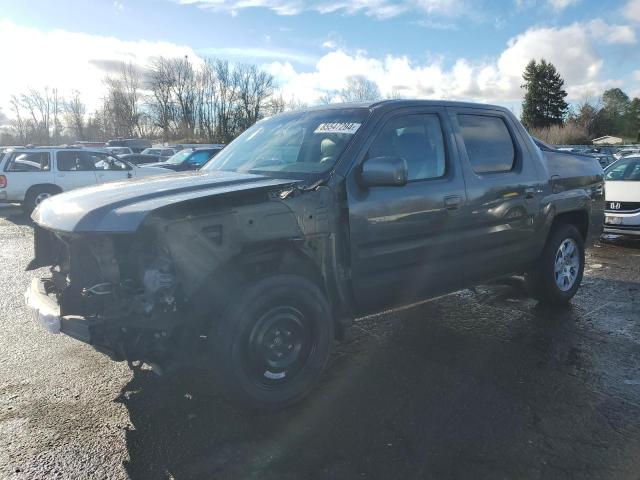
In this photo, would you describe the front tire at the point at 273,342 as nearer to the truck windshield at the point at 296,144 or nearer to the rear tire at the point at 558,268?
the truck windshield at the point at 296,144

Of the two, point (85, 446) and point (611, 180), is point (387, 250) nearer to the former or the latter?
point (85, 446)

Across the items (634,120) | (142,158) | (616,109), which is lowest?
(142,158)

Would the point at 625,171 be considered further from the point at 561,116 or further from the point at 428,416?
the point at 561,116

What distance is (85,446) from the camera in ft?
9.79

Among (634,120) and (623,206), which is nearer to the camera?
(623,206)

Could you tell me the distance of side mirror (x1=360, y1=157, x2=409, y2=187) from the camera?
3.42m

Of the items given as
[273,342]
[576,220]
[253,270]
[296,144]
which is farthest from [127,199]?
[576,220]

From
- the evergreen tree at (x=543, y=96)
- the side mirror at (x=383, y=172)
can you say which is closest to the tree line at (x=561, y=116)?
the evergreen tree at (x=543, y=96)

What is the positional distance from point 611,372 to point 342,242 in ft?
7.67

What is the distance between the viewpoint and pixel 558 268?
Answer: 216 inches

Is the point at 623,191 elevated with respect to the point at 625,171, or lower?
lower

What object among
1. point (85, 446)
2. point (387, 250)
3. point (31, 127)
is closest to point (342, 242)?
point (387, 250)

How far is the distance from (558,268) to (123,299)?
14.6ft

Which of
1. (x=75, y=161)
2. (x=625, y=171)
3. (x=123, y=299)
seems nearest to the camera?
(x=123, y=299)
